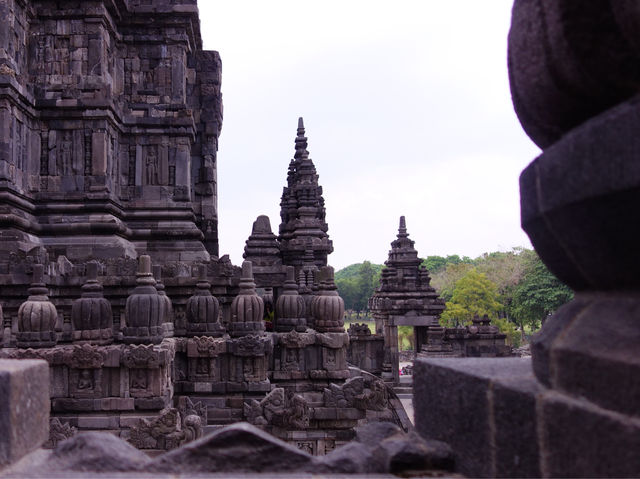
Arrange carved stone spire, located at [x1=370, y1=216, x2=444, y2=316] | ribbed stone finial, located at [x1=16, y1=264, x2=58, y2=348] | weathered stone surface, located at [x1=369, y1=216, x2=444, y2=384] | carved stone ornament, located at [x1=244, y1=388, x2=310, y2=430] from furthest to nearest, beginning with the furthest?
1. carved stone spire, located at [x1=370, y1=216, x2=444, y2=316]
2. weathered stone surface, located at [x1=369, y1=216, x2=444, y2=384]
3. carved stone ornament, located at [x1=244, y1=388, x2=310, y2=430]
4. ribbed stone finial, located at [x1=16, y1=264, x2=58, y2=348]

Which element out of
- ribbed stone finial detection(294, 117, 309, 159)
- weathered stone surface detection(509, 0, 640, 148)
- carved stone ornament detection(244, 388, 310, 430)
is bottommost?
carved stone ornament detection(244, 388, 310, 430)

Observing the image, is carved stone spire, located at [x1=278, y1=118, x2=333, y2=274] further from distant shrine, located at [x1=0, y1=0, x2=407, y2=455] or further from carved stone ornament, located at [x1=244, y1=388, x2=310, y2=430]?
carved stone ornament, located at [x1=244, y1=388, x2=310, y2=430]

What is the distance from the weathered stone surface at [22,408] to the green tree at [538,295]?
3685 cm

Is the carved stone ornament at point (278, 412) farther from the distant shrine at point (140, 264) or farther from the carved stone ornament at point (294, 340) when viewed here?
the carved stone ornament at point (294, 340)

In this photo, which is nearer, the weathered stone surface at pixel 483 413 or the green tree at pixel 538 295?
the weathered stone surface at pixel 483 413

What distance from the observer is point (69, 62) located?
490 inches

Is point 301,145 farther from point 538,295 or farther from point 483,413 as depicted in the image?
point 538,295

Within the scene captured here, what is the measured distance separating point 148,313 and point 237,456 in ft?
19.1

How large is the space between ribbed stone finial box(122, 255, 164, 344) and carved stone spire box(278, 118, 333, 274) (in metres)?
10.4

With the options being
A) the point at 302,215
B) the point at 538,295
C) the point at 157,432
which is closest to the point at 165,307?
the point at 157,432

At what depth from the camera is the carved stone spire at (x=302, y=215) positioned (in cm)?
1925

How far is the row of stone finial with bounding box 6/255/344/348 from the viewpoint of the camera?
7.58 meters

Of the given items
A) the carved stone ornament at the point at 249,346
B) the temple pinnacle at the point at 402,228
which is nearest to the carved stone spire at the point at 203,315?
the carved stone ornament at the point at 249,346

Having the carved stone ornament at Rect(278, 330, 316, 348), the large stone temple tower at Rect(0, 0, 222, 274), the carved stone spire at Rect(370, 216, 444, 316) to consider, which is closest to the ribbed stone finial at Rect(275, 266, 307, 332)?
the carved stone ornament at Rect(278, 330, 316, 348)
